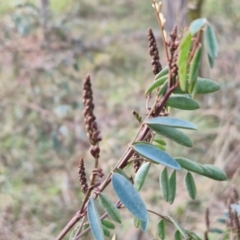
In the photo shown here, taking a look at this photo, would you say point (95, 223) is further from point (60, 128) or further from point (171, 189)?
point (60, 128)

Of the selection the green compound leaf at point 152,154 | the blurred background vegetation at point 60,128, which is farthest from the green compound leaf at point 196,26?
the blurred background vegetation at point 60,128

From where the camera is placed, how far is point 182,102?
0.44m

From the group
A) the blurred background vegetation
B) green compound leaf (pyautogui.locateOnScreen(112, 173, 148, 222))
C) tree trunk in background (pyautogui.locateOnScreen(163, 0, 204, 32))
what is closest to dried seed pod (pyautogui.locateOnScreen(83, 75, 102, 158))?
green compound leaf (pyautogui.locateOnScreen(112, 173, 148, 222))

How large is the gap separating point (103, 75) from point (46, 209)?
5.47ft

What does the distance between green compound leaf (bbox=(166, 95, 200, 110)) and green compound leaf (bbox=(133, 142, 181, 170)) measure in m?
0.05

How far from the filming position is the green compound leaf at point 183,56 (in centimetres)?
36

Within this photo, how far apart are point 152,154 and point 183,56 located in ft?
0.33

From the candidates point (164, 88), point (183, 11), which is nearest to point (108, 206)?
point (164, 88)

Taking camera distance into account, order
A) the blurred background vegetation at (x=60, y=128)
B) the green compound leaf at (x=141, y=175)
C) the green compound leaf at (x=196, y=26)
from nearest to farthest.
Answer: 1. the green compound leaf at (x=196, y=26)
2. the green compound leaf at (x=141, y=175)
3. the blurred background vegetation at (x=60, y=128)

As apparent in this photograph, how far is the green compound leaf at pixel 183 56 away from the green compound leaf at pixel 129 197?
108 millimetres

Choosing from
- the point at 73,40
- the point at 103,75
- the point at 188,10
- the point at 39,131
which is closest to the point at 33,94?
the point at 39,131

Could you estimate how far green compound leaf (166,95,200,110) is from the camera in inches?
17.1

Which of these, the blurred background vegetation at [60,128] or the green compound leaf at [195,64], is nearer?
the green compound leaf at [195,64]

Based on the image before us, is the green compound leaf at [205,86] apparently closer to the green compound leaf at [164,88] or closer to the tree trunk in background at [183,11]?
the green compound leaf at [164,88]
